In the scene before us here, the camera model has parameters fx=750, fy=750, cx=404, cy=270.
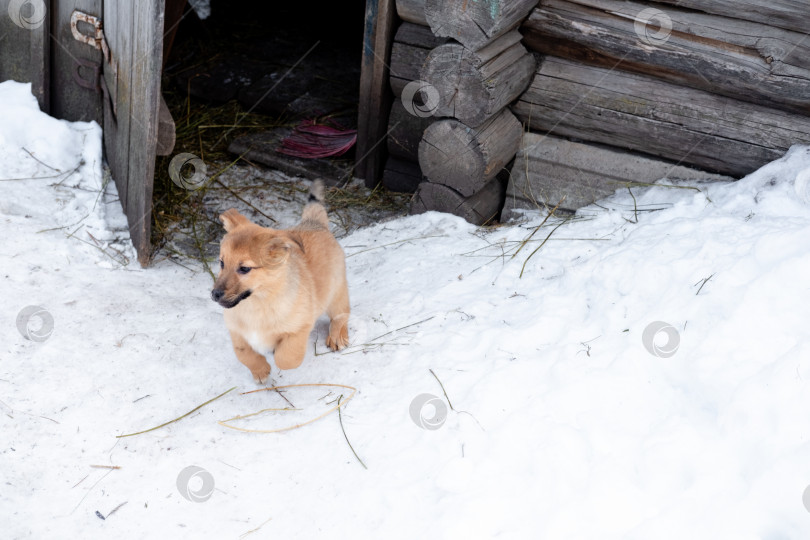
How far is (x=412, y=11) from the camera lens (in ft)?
18.4

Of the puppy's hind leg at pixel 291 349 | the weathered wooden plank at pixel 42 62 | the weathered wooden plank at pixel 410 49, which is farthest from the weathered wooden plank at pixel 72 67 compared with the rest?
the puppy's hind leg at pixel 291 349

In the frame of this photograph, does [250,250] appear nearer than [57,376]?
Yes

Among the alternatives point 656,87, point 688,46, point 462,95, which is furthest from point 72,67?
point 688,46

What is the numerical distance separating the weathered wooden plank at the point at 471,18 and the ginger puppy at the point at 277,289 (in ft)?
4.83

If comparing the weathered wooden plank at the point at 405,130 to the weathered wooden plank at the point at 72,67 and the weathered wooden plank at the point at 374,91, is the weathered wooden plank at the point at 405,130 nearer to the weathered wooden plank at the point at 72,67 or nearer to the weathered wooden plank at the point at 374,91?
the weathered wooden plank at the point at 374,91

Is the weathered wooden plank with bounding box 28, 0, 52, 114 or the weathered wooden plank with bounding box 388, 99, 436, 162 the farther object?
the weathered wooden plank with bounding box 388, 99, 436, 162

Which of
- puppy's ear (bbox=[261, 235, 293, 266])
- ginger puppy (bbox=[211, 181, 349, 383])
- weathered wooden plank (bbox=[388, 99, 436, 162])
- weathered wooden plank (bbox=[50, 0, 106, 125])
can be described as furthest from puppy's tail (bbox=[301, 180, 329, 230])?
weathered wooden plank (bbox=[50, 0, 106, 125])

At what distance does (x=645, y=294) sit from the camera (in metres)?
4.22

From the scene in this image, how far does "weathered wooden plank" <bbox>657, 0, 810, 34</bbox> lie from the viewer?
446cm

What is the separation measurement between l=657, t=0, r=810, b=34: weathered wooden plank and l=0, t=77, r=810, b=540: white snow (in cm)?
81

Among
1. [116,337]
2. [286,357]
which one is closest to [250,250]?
[286,357]

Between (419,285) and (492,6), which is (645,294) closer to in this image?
(419,285)

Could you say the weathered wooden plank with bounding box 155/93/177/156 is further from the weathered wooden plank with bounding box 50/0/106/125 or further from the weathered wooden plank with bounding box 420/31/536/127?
the weathered wooden plank with bounding box 420/31/536/127

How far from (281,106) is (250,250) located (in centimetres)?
403
